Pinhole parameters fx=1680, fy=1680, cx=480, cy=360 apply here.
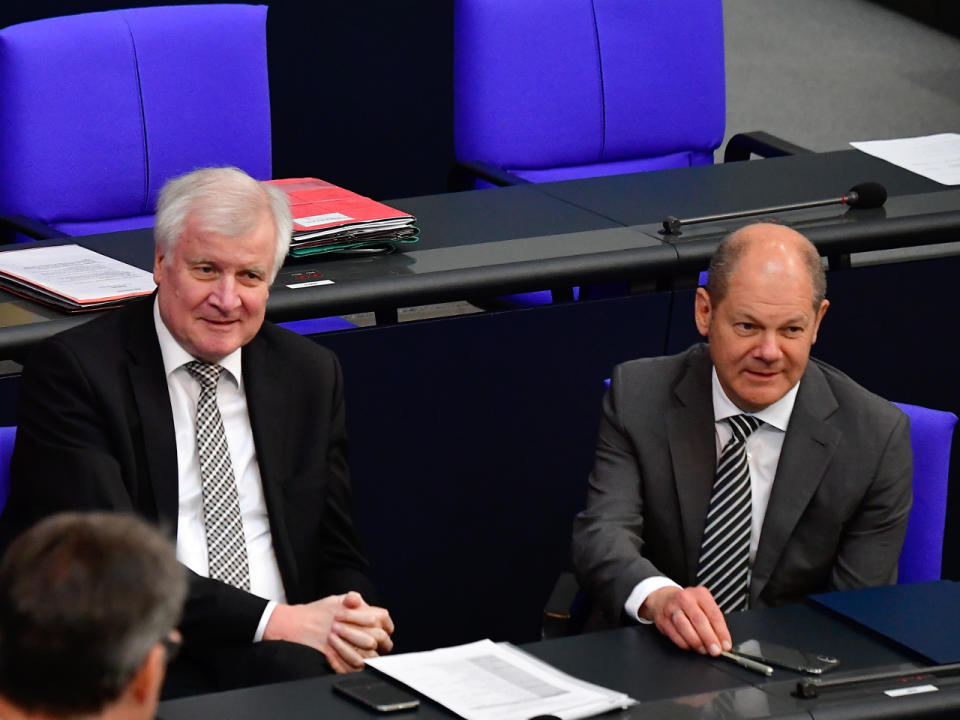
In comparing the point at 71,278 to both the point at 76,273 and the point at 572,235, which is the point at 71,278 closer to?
the point at 76,273

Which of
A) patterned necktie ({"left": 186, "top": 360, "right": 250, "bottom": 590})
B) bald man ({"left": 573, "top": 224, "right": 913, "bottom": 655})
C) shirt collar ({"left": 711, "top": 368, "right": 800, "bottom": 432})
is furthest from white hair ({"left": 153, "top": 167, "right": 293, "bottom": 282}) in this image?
shirt collar ({"left": 711, "top": 368, "right": 800, "bottom": 432})

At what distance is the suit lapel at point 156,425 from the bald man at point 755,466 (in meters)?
0.65

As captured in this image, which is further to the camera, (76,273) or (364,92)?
(364,92)

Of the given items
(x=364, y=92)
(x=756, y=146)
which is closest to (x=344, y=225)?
(x=756, y=146)

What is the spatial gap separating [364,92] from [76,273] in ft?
8.23

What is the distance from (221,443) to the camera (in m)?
2.61

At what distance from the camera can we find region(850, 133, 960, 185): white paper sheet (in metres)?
3.94

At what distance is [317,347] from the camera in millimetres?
2732

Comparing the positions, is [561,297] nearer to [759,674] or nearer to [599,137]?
[599,137]

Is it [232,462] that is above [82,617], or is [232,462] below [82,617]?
below

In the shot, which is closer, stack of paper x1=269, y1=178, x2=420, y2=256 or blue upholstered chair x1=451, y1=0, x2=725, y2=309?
stack of paper x1=269, y1=178, x2=420, y2=256

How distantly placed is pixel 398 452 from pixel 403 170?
8.33 ft

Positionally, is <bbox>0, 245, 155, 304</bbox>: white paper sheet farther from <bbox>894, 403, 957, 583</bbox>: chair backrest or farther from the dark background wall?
the dark background wall

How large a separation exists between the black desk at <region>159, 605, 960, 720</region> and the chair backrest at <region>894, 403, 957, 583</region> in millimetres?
415
